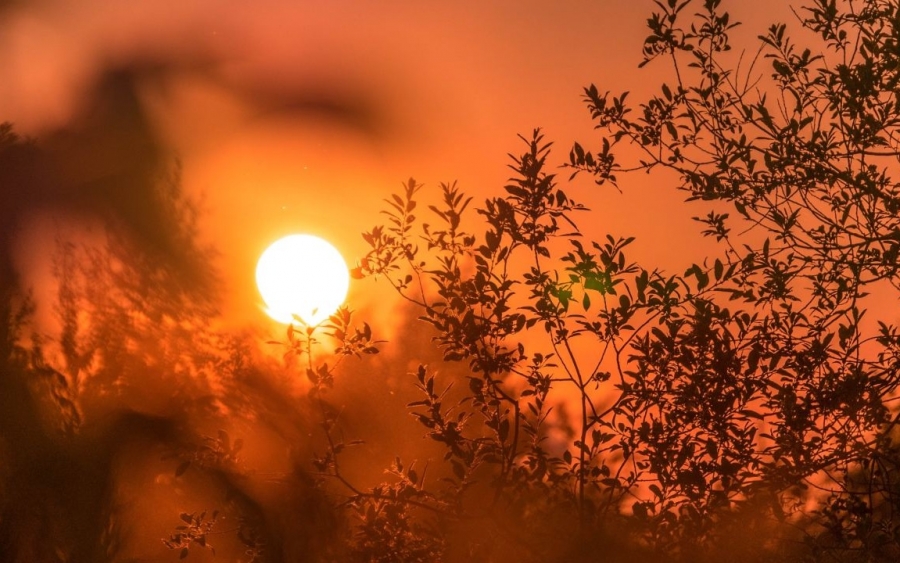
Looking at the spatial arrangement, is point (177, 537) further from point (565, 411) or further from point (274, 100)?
point (274, 100)

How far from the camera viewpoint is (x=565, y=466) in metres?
5.11

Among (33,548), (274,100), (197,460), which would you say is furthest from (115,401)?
(274,100)

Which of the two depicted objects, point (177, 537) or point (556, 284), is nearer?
point (556, 284)

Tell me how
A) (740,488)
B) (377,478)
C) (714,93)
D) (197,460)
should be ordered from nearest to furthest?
1. (740,488)
2. (714,93)
3. (197,460)
4. (377,478)

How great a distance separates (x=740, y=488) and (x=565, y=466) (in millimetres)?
1043

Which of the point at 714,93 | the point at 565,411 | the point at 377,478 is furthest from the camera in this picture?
the point at 377,478

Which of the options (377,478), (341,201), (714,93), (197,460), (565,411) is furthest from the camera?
(341,201)

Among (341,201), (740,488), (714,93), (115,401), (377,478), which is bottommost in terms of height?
(740,488)

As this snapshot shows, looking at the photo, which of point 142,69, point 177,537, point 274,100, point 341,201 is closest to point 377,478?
point 177,537

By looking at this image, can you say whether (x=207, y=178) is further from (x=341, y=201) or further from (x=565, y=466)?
(x=565, y=466)

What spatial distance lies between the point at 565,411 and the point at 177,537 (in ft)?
8.72

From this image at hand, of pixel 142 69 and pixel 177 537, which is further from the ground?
pixel 142 69

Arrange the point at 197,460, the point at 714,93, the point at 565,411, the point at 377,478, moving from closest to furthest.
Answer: the point at 714,93 < the point at 197,460 < the point at 565,411 < the point at 377,478

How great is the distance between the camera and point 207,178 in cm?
680
